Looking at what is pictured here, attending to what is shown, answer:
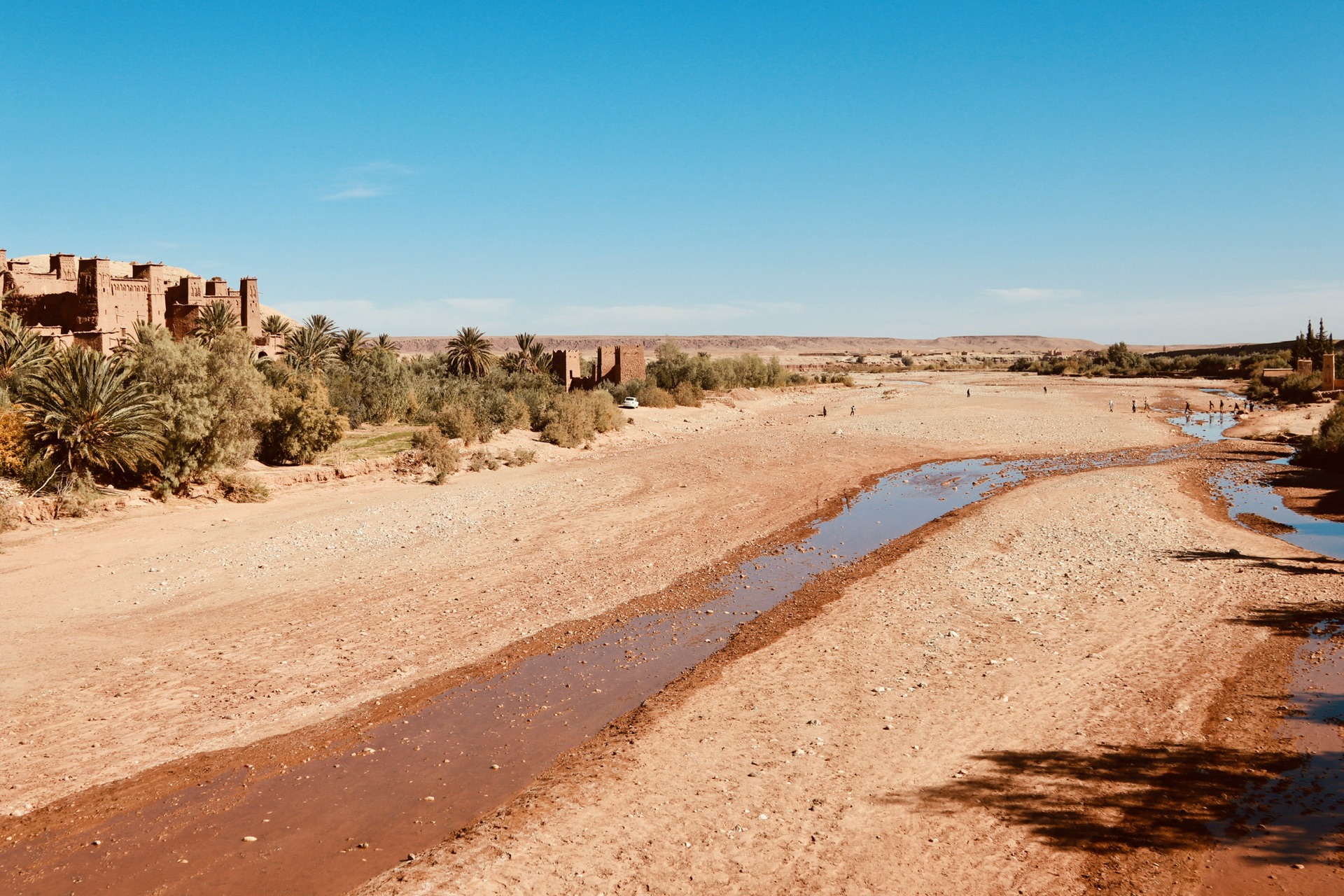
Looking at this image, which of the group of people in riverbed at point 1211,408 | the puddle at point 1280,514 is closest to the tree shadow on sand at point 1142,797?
the puddle at point 1280,514

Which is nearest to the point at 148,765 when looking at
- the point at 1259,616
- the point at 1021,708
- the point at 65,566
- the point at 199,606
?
the point at 199,606

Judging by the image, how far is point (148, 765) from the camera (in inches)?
305

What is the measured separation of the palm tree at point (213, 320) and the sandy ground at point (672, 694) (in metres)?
14.0

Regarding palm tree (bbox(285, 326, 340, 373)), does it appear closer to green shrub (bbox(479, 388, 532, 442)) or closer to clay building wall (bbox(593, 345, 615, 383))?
green shrub (bbox(479, 388, 532, 442))

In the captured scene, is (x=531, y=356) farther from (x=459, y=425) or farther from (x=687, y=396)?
(x=459, y=425)

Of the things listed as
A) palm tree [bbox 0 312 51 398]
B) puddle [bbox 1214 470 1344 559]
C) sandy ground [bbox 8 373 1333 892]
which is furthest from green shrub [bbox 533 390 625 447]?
puddle [bbox 1214 470 1344 559]

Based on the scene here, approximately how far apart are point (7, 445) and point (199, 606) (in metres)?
8.14

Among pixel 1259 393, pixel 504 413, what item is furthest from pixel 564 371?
pixel 1259 393

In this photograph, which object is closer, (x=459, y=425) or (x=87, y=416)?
(x=87, y=416)

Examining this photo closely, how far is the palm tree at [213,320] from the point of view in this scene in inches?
1232

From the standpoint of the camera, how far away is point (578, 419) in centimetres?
3166

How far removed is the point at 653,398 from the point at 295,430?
880 inches

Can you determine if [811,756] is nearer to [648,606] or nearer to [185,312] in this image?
[648,606]

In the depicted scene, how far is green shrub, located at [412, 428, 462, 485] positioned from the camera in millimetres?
23141
